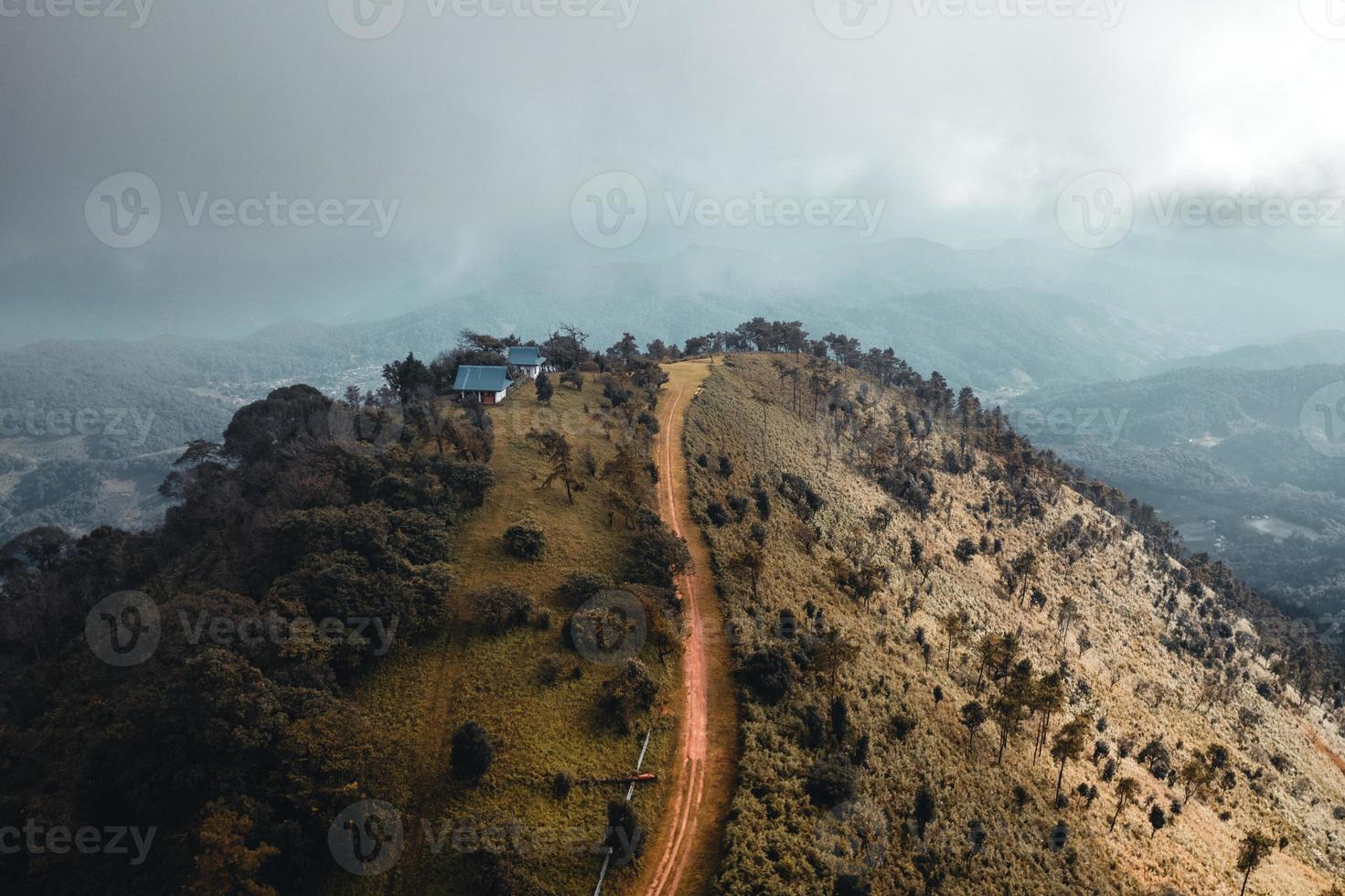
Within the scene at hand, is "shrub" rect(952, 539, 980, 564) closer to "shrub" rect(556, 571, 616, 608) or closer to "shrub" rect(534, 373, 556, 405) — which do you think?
"shrub" rect(556, 571, 616, 608)

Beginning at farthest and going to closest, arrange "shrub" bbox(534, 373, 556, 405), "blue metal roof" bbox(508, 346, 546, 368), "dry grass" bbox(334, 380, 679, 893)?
"blue metal roof" bbox(508, 346, 546, 368), "shrub" bbox(534, 373, 556, 405), "dry grass" bbox(334, 380, 679, 893)

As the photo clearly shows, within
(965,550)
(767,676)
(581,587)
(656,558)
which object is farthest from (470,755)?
(965,550)

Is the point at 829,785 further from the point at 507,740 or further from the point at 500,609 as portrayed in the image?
the point at 500,609

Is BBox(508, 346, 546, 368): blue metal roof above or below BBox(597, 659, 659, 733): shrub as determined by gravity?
above

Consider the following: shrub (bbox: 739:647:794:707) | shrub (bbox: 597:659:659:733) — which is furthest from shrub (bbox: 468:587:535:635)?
shrub (bbox: 739:647:794:707)

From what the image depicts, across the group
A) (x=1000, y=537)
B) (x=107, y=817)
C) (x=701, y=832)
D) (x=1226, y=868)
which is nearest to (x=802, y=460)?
(x=1000, y=537)
